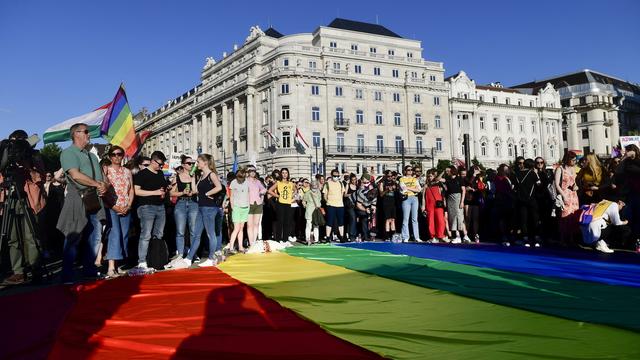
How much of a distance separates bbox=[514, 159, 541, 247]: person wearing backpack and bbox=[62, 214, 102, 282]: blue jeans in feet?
29.5

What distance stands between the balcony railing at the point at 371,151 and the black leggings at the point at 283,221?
45.9 m

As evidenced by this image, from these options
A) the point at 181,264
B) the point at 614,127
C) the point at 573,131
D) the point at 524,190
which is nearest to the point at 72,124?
the point at 181,264

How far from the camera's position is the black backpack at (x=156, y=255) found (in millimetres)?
8336

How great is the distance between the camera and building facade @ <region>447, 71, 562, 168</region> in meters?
74.5

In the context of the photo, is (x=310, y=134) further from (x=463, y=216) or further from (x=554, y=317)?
(x=554, y=317)

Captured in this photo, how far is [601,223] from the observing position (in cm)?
902

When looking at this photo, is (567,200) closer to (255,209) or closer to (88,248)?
(255,209)

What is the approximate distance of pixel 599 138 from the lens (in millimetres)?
86812

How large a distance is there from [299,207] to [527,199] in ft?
23.2

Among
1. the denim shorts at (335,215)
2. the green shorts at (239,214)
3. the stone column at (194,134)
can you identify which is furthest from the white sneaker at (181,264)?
the stone column at (194,134)

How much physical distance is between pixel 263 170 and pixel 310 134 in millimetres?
7926

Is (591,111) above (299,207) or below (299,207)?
above

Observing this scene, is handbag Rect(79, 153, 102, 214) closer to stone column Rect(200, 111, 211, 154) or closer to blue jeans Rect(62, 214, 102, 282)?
blue jeans Rect(62, 214, 102, 282)

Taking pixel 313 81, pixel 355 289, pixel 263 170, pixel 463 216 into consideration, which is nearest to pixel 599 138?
pixel 313 81
